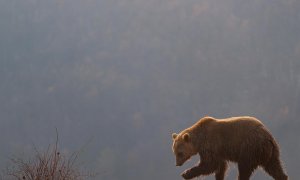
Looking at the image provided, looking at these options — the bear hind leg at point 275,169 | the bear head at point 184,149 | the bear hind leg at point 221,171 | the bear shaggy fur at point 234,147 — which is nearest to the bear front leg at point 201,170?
the bear shaggy fur at point 234,147

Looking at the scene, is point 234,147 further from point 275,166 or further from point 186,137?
point 186,137

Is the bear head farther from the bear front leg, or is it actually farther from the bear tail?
the bear tail

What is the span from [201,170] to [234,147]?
1.13 metres

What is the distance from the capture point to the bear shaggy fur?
11312mm

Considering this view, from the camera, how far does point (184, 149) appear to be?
1223 cm

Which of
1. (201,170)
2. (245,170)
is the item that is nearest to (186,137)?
(201,170)

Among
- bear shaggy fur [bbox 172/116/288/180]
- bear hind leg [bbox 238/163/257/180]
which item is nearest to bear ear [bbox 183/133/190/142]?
bear shaggy fur [bbox 172/116/288/180]

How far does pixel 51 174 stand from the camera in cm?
1123

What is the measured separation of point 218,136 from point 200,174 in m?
1.12

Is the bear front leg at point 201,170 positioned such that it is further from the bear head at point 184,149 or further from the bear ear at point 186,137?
the bear ear at point 186,137

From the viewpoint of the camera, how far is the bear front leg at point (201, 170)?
11766 mm

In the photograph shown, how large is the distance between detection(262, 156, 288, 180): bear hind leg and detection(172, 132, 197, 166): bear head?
76.2 inches

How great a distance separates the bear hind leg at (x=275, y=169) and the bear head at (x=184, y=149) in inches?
76.2

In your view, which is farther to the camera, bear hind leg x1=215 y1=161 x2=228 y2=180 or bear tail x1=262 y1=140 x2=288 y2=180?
bear hind leg x1=215 y1=161 x2=228 y2=180
